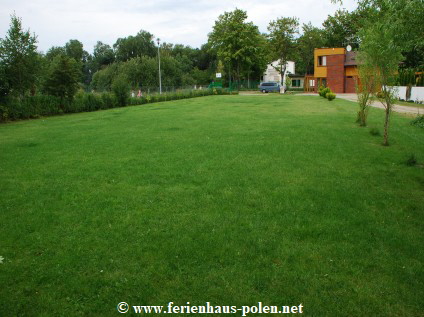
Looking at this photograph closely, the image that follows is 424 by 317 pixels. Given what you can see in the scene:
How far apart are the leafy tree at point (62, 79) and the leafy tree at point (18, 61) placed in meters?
1.84

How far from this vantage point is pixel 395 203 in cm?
657

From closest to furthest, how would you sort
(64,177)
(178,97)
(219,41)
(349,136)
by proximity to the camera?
(64,177) < (349,136) < (178,97) < (219,41)

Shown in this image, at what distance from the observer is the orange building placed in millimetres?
51688

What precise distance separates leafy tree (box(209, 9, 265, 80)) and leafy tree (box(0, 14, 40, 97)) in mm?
43264

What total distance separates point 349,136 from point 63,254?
37.9 ft

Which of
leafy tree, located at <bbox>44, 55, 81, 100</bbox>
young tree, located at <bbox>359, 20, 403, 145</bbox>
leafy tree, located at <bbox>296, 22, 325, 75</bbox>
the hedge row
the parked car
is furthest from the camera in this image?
leafy tree, located at <bbox>296, 22, 325, 75</bbox>

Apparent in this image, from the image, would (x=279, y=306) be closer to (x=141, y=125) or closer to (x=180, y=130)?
(x=180, y=130)

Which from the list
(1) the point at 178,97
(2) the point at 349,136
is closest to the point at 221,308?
(2) the point at 349,136

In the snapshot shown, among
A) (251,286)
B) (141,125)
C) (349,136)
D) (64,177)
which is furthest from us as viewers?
(141,125)

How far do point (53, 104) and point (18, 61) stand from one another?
370 centimetres

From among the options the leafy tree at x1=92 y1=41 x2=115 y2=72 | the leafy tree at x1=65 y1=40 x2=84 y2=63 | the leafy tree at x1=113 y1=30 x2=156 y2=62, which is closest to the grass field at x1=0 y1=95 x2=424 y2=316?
the leafy tree at x1=113 y1=30 x2=156 y2=62

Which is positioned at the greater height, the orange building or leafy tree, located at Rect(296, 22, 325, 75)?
leafy tree, located at Rect(296, 22, 325, 75)

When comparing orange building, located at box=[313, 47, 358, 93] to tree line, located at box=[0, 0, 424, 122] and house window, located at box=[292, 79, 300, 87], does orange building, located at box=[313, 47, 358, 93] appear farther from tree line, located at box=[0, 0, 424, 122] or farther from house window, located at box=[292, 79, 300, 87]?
house window, located at box=[292, 79, 300, 87]

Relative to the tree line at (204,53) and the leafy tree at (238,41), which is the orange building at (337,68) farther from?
the leafy tree at (238,41)
